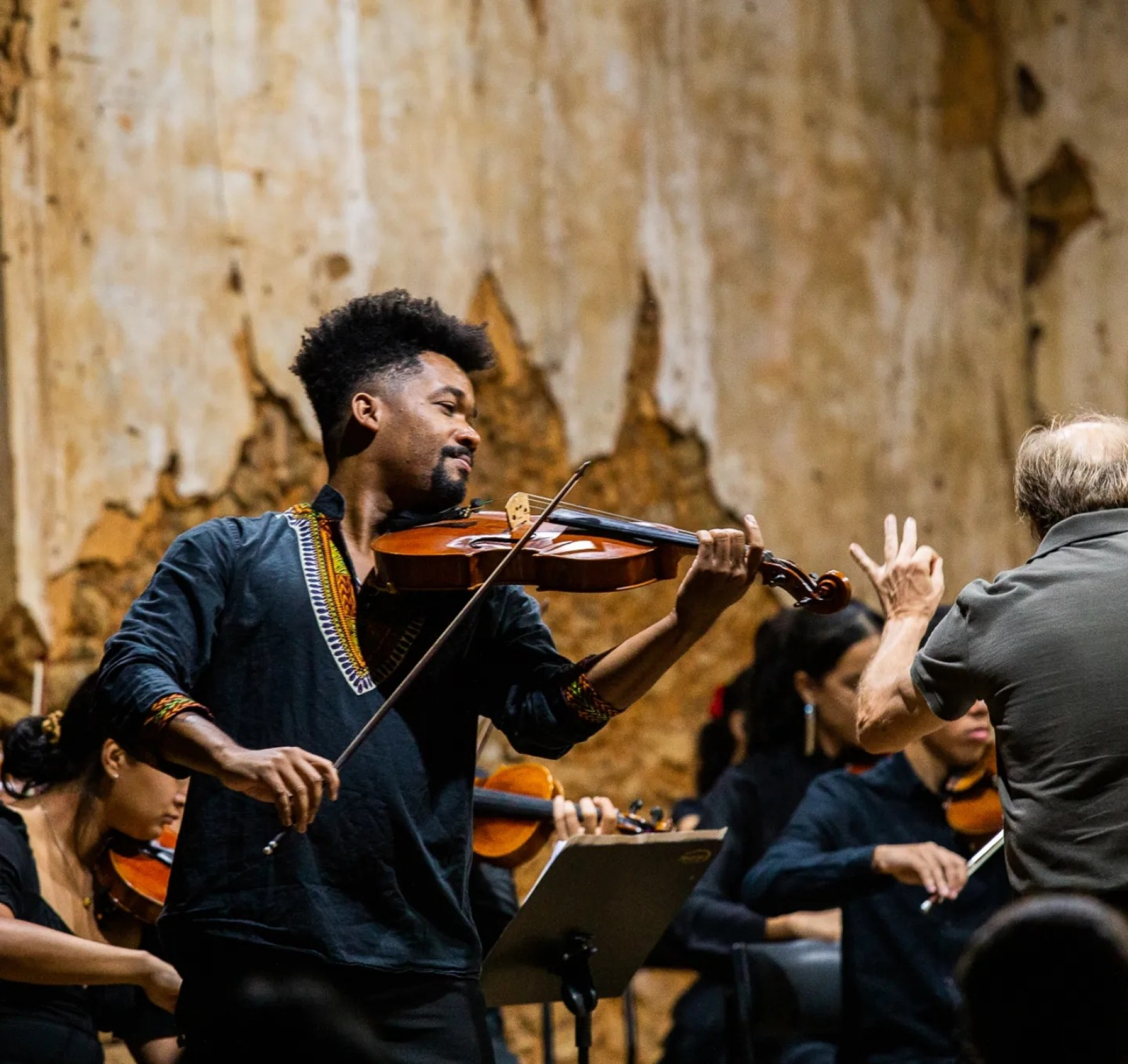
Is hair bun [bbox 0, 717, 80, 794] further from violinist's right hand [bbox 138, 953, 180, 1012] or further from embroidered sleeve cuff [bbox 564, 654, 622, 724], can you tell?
embroidered sleeve cuff [bbox 564, 654, 622, 724]

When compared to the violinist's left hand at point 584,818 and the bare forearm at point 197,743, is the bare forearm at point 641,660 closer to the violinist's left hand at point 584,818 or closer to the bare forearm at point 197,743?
the bare forearm at point 197,743

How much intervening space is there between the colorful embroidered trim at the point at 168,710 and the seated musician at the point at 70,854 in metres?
0.73

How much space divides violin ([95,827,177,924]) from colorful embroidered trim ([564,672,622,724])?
3.47ft

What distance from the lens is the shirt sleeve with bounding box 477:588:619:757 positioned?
2277mm

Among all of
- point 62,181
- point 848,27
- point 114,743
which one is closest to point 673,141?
point 848,27

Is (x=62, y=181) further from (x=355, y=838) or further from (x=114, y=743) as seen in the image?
(x=355, y=838)

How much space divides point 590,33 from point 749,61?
0.63 meters

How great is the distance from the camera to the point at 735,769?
409 cm

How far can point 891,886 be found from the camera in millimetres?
3434

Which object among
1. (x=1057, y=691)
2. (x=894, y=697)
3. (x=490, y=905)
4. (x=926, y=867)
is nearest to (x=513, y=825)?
(x=490, y=905)

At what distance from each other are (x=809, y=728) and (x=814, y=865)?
701 mm

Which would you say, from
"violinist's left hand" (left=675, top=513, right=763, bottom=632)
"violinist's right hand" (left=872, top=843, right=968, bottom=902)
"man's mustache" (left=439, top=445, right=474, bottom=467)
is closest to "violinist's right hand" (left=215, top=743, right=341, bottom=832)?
"violinist's left hand" (left=675, top=513, right=763, bottom=632)

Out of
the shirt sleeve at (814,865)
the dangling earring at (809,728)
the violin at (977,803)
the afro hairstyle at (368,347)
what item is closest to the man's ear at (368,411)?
the afro hairstyle at (368,347)

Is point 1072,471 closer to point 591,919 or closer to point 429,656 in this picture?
point 429,656
